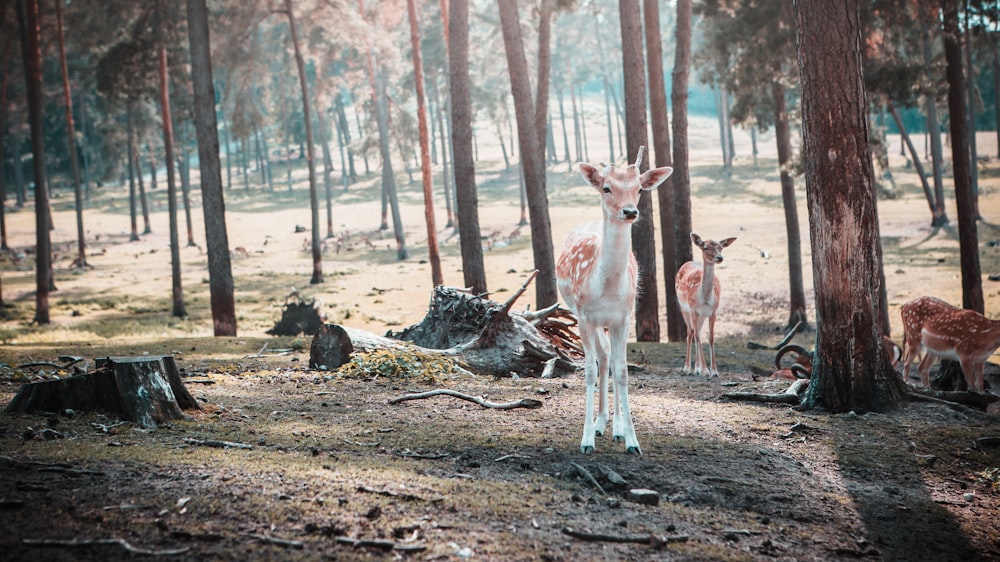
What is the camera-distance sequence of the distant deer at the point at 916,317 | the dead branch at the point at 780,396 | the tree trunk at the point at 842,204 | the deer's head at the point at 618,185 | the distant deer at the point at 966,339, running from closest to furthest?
the deer's head at the point at 618,185 → the tree trunk at the point at 842,204 → the dead branch at the point at 780,396 → the distant deer at the point at 966,339 → the distant deer at the point at 916,317

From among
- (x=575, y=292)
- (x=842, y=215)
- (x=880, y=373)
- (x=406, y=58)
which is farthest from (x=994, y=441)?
(x=406, y=58)

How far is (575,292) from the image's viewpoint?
6863 millimetres

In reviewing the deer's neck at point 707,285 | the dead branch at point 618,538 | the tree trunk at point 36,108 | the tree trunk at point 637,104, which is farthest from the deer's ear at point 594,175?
the tree trunk at point 36,108

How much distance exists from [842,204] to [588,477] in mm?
4012

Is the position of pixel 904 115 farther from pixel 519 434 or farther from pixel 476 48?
pixel 519 434

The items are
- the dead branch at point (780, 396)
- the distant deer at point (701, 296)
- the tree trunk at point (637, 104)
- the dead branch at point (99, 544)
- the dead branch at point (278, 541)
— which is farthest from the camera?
the tree trunk at point (637, 104)

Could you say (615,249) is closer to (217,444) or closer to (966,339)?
(217,444)

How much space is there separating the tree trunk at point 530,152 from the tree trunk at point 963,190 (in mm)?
7270

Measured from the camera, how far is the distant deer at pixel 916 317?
10.6 metres

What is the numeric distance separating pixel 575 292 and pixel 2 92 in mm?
29061

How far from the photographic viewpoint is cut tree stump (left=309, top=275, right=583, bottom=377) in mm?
10344

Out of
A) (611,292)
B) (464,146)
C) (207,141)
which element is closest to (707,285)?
A: (464,146)

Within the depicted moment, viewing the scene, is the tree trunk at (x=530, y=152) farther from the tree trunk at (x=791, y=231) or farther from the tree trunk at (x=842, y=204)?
the tree trunk at (x=842, y=204)

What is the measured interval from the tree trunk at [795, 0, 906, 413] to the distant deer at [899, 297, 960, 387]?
3.16 m
